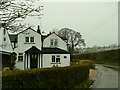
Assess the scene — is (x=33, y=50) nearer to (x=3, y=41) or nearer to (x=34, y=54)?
(x=34, y=54)

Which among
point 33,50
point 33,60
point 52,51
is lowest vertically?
point 33,60

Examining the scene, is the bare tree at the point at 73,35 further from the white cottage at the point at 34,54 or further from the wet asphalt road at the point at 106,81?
the wet asphalt road at the point at 106,81

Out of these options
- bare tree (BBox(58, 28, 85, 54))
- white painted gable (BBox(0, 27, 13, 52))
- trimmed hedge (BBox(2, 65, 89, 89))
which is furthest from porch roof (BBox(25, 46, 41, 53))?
bare tree (BBox(58, 28, 85, 54))

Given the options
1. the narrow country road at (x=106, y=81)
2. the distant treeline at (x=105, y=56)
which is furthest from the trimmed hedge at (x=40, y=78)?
the distant treeline at (x=105, y=56)

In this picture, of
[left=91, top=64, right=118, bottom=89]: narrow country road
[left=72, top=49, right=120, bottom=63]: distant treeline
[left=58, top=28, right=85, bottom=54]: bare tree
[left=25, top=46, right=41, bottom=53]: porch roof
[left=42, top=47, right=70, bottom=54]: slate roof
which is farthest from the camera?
[left=58, top=28, right=85, bottom=54]: bare tree

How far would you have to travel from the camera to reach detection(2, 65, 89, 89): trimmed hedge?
36.7 feet

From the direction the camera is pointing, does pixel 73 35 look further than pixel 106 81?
Yes

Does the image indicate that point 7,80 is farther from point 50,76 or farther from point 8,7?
point 8,7

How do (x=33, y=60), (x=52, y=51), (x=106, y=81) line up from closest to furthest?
(x=106, y=81) < (x=33, y=60) < (x=52, y=51)

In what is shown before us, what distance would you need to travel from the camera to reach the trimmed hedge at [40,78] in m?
11.2

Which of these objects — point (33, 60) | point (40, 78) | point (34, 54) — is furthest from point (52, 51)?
point (40, 78)

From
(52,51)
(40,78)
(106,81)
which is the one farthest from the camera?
(52,51)

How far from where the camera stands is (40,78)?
1248cm

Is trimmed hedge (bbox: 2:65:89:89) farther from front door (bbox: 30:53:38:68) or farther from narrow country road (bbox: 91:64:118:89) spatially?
front door (bbox: 30:53:38:68)
